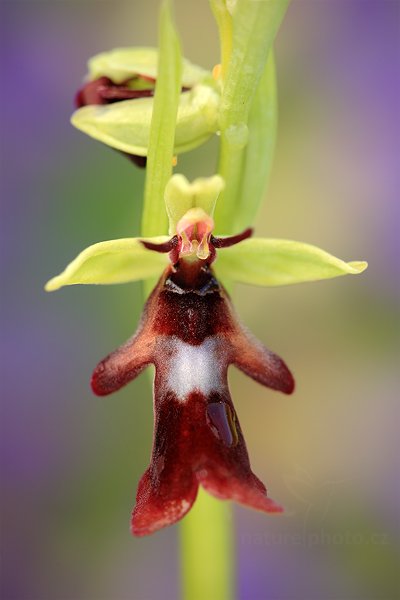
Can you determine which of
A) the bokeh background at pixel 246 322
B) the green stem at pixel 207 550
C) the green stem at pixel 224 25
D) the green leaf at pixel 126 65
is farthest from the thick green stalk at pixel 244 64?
the bokeh background at pixel 246 322

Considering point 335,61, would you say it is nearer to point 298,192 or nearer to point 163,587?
point 298,192

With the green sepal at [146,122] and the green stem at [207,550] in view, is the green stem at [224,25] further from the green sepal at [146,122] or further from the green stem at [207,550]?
the green stem at [207,550]

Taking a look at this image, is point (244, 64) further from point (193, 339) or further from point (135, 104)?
point (193, 339)

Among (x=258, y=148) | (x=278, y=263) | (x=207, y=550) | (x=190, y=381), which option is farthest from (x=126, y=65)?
(x=207, y=550)

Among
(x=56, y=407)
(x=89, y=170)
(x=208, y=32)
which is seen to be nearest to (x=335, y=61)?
(x=208, y=32)

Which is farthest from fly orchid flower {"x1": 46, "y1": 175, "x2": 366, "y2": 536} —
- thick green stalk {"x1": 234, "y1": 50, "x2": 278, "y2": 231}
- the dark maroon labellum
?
thick green stalk {"x1": 234, "y1": 50, "x2": 278, "y2": 231}
